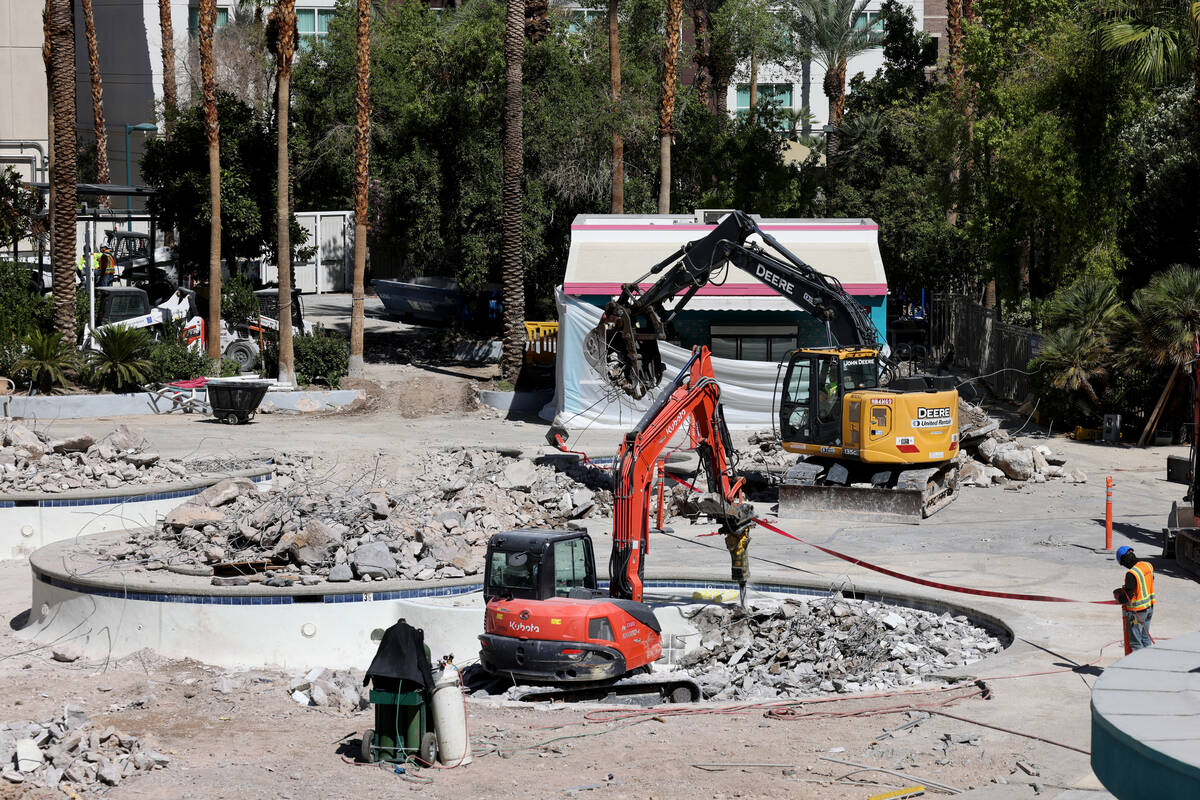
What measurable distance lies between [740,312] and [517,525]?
12.2 meters

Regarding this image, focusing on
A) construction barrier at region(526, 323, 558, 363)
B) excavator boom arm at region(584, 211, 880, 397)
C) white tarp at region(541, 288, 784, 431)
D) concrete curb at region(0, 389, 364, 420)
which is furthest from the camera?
construction barrier at region(526, 323, 558, 363)

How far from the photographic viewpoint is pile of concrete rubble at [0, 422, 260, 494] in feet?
74.3

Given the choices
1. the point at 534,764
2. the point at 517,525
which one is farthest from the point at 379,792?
the point at 517,525

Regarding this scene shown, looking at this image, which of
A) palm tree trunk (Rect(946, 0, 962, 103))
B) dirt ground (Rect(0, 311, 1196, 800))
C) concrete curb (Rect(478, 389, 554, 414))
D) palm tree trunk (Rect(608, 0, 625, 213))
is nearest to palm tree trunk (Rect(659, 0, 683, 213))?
palm tree trunk (Rect(608, 0, 625, 213))

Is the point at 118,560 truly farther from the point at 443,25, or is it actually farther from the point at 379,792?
the point at 443,25

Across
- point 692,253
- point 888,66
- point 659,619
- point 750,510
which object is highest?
point 888,66

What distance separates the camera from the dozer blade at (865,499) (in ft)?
74.4

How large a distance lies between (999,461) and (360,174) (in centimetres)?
1756

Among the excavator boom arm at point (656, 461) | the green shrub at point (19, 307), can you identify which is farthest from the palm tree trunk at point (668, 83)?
the excavator boom arm at point (656, 461)

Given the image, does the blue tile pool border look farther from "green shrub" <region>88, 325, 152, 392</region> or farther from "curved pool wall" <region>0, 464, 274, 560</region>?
"green shrub" <region>88, 325, 152, 392</region>

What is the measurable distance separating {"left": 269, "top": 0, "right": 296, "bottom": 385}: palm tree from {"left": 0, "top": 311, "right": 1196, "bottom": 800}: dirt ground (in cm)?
1341

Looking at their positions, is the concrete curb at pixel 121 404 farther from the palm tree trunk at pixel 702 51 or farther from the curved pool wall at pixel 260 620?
the palm tree trunk at pixel 702 51

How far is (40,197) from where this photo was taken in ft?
137

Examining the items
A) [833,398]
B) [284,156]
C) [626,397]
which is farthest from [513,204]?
[833,398]
